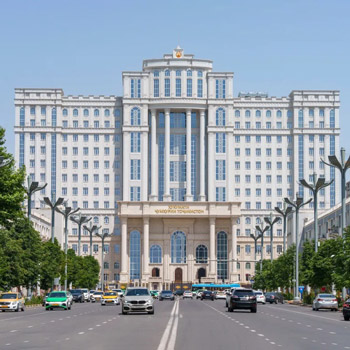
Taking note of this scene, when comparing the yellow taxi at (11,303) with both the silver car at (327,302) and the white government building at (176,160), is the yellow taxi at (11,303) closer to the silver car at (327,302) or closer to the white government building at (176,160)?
the silver car at (327,302)

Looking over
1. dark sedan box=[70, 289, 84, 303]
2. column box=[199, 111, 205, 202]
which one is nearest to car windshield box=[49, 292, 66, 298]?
dark sedan box=[70, 289, 84, 303]

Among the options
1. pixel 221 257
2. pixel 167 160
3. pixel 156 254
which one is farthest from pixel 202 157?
pixel 156 254

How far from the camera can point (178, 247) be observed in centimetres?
18338

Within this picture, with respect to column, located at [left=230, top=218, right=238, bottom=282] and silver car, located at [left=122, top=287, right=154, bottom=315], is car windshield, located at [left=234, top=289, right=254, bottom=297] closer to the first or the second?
silver car, located at [left=122, top=287, right=154, bottom=315]

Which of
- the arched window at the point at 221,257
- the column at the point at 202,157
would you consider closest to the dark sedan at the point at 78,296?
the arched window at the point at 221,257

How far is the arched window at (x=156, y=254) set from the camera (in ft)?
598

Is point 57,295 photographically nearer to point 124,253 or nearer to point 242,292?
point 242,292

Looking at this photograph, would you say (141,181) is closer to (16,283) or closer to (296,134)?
(296,134)

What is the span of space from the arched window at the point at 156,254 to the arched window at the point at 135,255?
8.30ft

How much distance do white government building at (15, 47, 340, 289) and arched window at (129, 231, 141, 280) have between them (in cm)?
21

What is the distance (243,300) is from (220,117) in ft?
425

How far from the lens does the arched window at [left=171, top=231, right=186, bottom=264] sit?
599 ft

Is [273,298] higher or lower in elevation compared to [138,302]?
lower

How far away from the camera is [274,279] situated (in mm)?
121812
